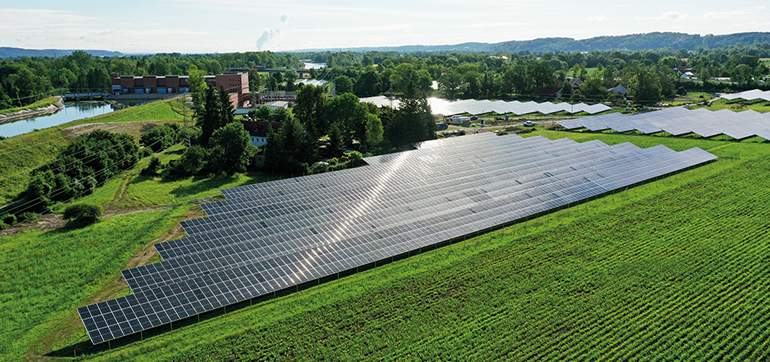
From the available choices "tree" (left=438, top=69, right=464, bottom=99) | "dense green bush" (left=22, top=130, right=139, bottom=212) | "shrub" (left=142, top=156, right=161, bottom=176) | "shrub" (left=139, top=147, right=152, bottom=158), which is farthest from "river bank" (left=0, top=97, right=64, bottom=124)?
"tree" (left=438, top=69, right=464, bottom=99)

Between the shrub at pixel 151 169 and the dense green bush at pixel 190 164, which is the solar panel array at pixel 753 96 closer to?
the dense green bush at pixel 190 164

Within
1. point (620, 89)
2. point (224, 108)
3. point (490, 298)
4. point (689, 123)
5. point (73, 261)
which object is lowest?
point (490, 298)

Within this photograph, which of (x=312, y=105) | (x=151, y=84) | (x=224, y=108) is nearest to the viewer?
(x=312, y=105)

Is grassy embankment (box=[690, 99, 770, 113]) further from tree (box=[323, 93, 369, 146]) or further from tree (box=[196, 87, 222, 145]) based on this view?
tree (box=[196, 87, 222, 145])

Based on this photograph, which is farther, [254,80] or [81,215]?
[254,80]

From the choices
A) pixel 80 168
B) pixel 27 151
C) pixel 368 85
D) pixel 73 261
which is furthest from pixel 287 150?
pixel 368 85

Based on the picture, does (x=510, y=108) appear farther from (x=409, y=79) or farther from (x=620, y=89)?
(x=620, y=89)
